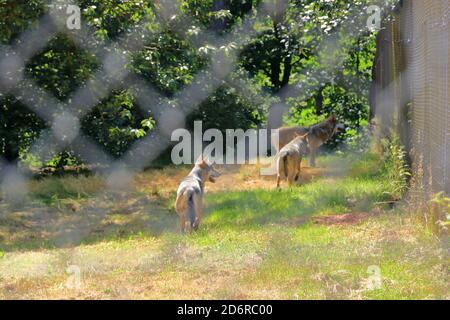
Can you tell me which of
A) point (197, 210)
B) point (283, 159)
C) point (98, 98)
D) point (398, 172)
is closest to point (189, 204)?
point (197, 210)

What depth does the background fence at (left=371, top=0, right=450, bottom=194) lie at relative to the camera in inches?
212

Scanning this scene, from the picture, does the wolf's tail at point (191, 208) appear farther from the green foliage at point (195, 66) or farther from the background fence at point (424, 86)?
the background fence at point (424, 86)

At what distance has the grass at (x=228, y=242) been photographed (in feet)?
14.5

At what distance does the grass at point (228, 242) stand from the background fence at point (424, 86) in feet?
1.69

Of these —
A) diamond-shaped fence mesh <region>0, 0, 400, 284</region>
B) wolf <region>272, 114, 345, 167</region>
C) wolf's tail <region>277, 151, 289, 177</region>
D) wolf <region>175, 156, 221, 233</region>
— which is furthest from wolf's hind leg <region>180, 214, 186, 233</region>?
wolf <region>272, 114, 345, 167</region>

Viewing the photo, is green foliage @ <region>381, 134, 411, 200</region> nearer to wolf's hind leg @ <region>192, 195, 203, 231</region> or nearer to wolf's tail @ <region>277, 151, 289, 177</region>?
wolf's tail @ <region>277, 151, 289, 177</region>

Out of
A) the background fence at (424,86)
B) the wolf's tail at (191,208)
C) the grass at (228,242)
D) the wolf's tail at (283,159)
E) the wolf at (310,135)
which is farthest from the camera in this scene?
the wolf at (310,135)

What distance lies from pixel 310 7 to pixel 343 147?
425cm

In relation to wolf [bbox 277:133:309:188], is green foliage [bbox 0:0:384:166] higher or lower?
higher

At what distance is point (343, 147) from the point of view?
11828 mm

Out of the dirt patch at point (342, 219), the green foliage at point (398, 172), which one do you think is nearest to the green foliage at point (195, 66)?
the green foliage at point (398, 172)

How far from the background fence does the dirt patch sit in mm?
606
